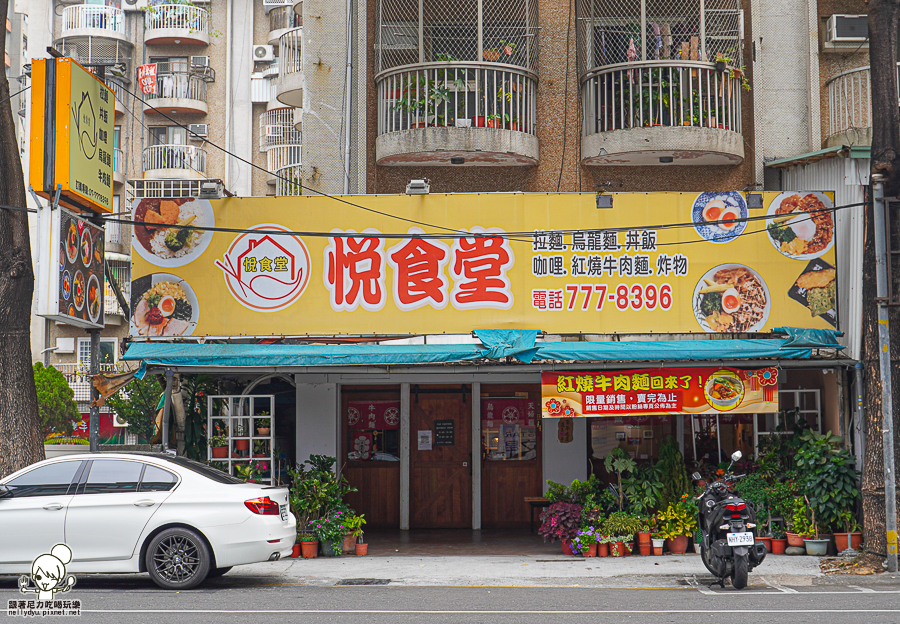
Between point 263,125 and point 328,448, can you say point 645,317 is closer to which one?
point 328,448

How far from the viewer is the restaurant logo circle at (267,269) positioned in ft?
43.4

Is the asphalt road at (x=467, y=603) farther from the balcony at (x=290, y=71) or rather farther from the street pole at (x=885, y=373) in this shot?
the balcony at (x=290, y=71)

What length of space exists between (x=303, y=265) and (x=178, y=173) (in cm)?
2599

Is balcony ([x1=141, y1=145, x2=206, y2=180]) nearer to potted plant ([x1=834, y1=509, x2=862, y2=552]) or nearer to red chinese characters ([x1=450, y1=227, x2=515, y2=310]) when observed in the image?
red chinese characters ([x1=450, y1=227, x2=515, y2=310])

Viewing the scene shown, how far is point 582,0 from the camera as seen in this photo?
15828 mm

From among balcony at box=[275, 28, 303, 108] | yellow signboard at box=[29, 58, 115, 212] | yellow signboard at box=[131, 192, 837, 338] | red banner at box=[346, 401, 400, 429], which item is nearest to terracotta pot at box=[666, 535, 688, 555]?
yellow signboard at box=[131, 192, 837, 338]

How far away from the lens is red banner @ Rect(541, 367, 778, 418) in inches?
488

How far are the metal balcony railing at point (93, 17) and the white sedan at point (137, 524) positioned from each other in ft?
111

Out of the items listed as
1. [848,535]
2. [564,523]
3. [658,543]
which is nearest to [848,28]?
[848,535]

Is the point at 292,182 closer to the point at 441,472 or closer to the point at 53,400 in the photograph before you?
the point at 441,472

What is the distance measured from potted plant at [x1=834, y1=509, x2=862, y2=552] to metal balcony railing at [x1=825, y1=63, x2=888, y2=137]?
7064 millimetres

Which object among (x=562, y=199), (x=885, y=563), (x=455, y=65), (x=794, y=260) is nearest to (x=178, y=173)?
(x=455, y=65)

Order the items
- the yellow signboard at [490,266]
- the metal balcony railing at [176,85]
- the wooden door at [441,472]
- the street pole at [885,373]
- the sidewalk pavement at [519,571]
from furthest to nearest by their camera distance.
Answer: the metal balcony railing at [176,85] → the wooden door at [441,472] → the yellow signboard at [490,266] → the street pole at [885,373] → the sidewalk pavement at [519,571]

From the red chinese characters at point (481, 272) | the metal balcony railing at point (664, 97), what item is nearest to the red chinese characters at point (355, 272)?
the red chinese characters at point (481, 272)
